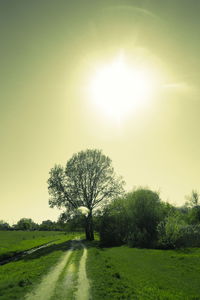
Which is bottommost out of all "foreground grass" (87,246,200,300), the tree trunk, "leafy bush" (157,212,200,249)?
"foreground grass" (87,246,200,300)

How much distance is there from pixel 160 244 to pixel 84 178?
84.9ft

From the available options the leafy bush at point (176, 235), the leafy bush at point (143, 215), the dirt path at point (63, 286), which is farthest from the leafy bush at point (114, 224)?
the dirt path at point (63, 286)

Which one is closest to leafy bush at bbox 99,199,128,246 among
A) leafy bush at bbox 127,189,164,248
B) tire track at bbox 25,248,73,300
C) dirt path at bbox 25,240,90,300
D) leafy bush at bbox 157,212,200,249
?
leafy bush at bbox 127,189,164,248

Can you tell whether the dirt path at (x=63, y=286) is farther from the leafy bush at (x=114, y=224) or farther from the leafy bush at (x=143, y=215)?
the leafy bush at (x=114, y=224)

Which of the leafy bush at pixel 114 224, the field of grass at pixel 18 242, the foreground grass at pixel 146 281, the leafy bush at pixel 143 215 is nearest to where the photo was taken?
the foreground grass at pixel 146 281

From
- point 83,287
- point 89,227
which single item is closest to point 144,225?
point 89,227

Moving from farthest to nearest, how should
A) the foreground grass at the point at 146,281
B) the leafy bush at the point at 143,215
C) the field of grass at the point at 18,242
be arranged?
the leafy bush at the point at 143,215 → the field of grass at the point at 18,242 → the foreground grass at the point at 146,281

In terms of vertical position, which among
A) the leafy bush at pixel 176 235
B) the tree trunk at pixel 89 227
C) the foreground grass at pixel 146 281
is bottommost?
the foreground grass at pixel 146 281

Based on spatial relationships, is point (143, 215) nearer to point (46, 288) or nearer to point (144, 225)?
point (144, 225)

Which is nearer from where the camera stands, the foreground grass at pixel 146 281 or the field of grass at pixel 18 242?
the foreground grass at pixel 146 281

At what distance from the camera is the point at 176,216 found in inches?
1829

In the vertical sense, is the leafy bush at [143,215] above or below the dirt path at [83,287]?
above

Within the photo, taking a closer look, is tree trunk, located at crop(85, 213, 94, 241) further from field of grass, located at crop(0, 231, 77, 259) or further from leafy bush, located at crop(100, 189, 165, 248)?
field of grass, located at crop(0, 231, 77, 259)

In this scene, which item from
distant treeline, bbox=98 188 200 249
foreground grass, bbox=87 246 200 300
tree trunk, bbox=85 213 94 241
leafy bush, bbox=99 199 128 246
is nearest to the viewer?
foreground grass, bbox=87 246 200 300
